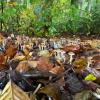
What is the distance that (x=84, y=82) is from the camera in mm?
1657

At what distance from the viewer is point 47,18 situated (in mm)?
9117

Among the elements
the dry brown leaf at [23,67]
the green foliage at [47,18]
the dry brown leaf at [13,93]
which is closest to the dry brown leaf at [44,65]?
the dry brown leaf at [23,67]

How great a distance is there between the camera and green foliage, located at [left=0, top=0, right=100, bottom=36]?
8.78 m

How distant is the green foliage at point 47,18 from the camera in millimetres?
8781

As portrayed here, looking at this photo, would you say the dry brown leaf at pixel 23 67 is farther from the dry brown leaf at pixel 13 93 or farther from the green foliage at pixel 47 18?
the green foliage at pixel 47 18

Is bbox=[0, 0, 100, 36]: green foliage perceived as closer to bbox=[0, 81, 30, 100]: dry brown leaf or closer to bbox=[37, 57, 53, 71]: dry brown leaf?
bbox=[37, 57, 53, 71]: dry brown leaf

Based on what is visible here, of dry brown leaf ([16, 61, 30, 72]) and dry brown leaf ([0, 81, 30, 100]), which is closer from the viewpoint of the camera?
dry brown leaf ([0, 81, 30, 100])

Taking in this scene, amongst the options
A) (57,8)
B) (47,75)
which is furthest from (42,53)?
(57,8)

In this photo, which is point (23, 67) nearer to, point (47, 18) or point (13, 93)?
point (13, 93)

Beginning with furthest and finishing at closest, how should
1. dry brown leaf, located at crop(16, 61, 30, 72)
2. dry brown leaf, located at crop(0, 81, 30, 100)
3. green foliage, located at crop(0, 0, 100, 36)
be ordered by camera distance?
green foliage, located at crop(0, 0, 100, 36), dry brown leaf, located at crop(16, 61, 30, 72), dry brown leaf, located at crop(0, 81, 30, 100)

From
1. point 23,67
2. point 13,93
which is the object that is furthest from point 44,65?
point 13,93

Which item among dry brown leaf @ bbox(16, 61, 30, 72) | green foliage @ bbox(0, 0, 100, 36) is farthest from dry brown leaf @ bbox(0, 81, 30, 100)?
green foliage @ bbox(0, 0, 100, 36)

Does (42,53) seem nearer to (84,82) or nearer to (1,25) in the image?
(84,82)

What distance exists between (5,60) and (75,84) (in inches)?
29.0
